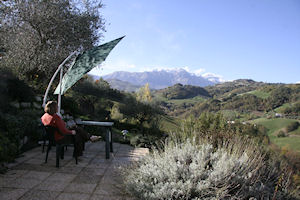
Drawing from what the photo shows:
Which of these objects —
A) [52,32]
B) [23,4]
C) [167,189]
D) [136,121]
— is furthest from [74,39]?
[167,189]

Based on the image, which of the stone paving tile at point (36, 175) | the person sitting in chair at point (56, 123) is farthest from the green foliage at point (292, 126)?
the stone paving tile at point (36, 175)

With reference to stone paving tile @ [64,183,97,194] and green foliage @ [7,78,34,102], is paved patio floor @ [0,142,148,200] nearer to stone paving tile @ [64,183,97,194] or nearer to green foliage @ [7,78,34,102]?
stone paving tile @ [64,183,97,194]

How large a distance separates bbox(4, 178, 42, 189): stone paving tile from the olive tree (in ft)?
16.7

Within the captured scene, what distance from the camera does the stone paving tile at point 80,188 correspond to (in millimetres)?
2902

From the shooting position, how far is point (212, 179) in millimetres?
2582

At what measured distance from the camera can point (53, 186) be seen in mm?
3012

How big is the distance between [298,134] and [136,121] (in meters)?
44.8

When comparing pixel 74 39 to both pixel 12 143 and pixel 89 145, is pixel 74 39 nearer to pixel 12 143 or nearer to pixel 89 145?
pixel 89 145

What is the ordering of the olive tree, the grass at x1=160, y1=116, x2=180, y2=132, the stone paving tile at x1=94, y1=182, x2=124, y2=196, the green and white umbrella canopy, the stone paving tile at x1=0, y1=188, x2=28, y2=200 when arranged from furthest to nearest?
1. the grass at x1=160, y1=116, x2=180, y2=132
2. the olive tree
3. the green and white umbrella canopy
4. the stone paving tile at x1=94, y1=182, x2=124, y2=196
5. the stone paving tile at x1=0, y1=188, x2=28, y2=200

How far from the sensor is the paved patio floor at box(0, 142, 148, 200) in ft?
9.06

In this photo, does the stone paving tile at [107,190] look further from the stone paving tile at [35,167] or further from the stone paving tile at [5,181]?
the stone paving tile at [5,181]

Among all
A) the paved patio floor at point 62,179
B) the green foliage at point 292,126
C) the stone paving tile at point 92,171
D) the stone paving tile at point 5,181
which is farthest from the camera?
the green foliage at point 292,126

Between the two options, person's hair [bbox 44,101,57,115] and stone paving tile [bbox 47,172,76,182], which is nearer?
stone paving tile [bbox 47,172,76,182]

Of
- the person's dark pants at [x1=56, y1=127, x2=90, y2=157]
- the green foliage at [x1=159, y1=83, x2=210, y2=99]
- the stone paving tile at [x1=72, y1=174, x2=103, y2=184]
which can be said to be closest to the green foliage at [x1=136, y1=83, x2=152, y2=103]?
the person's dark pants at [x1=56, y1=127, x2=90, y2=157]
